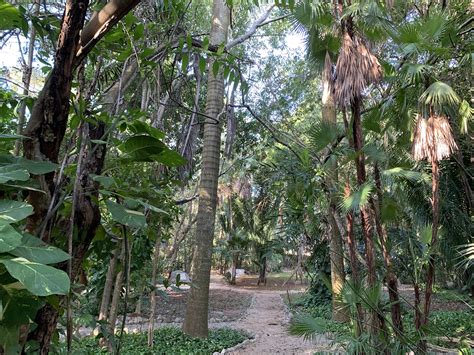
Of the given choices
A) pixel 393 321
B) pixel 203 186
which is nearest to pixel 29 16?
pixel 393 321

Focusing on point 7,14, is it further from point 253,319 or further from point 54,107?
point 253,319

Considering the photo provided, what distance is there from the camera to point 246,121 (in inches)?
437

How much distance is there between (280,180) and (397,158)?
1.93 m

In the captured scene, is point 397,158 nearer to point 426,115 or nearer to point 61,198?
point 426,115

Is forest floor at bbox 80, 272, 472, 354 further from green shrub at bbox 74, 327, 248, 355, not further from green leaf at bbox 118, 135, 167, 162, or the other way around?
green leaf at bbox 118, 135, 167, 162

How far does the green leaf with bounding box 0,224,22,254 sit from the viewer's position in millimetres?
536

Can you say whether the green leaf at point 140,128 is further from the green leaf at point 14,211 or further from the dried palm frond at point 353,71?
the dried palm frond at point 353,71

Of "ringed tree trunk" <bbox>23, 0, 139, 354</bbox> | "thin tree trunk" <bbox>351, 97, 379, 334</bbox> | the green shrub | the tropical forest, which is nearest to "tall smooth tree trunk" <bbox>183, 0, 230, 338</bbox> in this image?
the tropical forest

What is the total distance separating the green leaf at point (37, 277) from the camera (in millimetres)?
541

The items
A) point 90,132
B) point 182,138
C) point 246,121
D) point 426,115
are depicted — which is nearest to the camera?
point 90,132

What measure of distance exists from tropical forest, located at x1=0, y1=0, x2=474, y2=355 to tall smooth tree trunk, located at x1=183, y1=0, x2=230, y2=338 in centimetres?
2

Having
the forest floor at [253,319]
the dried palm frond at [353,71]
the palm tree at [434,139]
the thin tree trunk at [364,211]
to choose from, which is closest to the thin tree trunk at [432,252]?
the palm tree at [434,139]

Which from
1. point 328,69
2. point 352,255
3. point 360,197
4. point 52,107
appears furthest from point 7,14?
point 328,69

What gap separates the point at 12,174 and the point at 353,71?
351 centimetres
